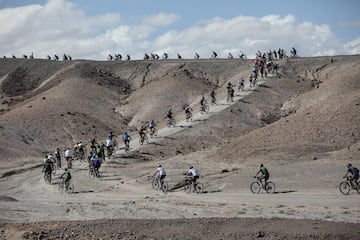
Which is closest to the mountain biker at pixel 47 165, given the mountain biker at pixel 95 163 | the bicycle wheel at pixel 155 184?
the mountain biker at pixel 95 163

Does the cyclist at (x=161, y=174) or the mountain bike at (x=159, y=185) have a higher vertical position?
the cyclist at (x=161, y=174)

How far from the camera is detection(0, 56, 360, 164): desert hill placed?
43.8m

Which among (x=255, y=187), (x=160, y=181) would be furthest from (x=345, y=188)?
(x=160, y=181)

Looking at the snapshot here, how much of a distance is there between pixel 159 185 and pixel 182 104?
38.2 m

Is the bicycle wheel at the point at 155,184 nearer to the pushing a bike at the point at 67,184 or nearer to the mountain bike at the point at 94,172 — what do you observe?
the pushing a bike at the point at 67,184

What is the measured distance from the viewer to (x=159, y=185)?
34.1m

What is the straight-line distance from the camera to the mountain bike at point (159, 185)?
3312 cm

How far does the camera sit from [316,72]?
71.6 meters

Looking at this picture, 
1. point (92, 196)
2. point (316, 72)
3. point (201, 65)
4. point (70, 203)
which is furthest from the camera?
point (201, 65)

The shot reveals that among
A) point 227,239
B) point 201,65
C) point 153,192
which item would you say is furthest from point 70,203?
point 201,65

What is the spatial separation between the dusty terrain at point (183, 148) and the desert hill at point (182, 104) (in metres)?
0.18

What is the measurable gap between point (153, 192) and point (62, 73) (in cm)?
5900

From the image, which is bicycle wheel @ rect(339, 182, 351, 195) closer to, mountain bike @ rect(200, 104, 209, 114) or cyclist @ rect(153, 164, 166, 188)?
cyclist @ rect(153, 164, 166, 188)

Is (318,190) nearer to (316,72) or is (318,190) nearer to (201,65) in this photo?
(316,72)
